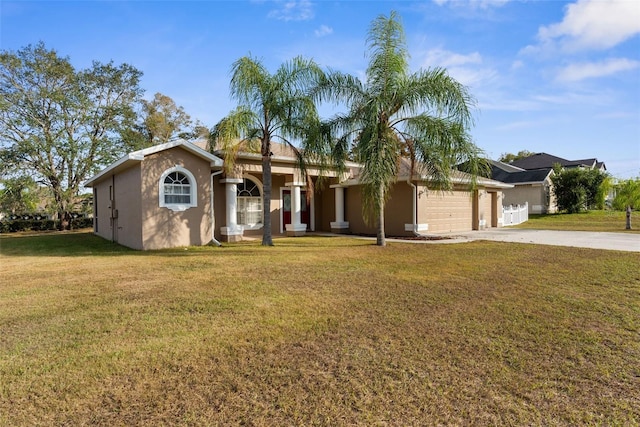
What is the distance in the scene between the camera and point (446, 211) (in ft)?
60.9

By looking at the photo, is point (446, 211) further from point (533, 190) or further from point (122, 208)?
point (533, 190)

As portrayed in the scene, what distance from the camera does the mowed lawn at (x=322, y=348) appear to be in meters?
2.98

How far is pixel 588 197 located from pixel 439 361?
35364mm

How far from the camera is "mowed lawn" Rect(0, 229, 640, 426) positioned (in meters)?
2.98

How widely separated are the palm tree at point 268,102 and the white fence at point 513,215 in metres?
17.9

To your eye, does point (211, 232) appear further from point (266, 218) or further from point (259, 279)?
point (259, 279)

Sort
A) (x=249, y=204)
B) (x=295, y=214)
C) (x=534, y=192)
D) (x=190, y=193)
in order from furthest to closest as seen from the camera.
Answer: (x=534, y=192) → (x=249, y=204) → (x=295, y=214) → (x=190, y=193)

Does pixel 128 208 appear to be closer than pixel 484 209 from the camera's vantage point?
Yes

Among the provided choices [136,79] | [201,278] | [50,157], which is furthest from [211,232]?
[136,79]

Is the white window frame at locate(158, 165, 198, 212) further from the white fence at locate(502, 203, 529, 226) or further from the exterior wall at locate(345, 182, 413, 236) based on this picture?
the white fence at locate(502, 203, 529, 226)

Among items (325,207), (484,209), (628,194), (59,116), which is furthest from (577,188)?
(59,116)

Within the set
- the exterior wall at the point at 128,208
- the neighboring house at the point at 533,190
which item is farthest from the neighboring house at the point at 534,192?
the exterior wall at the point at 128,208

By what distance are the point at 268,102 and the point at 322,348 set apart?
1000 centimetres

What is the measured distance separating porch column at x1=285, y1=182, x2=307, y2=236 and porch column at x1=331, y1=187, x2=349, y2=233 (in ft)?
6.61
